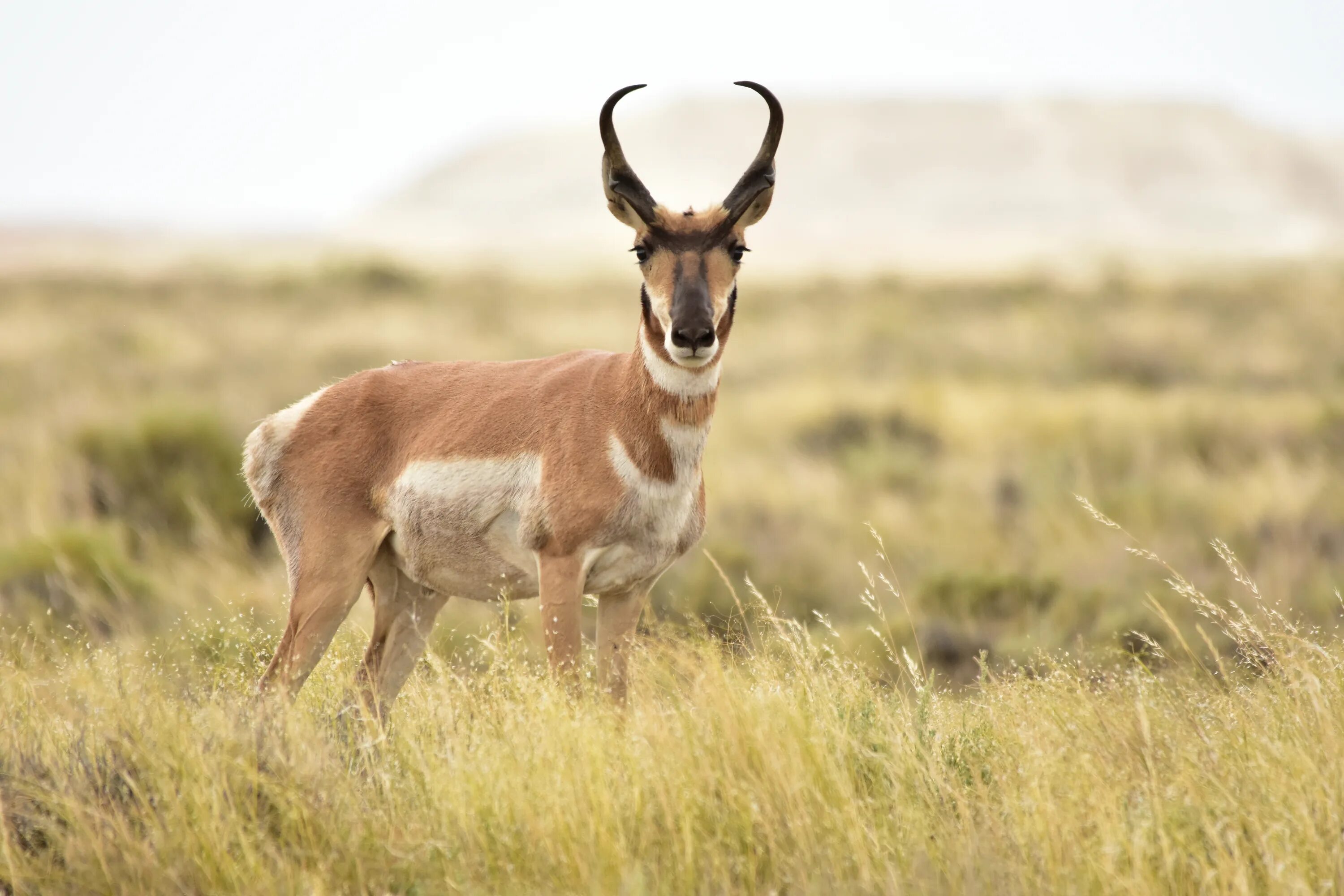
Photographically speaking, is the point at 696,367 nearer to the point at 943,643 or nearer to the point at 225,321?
the point at 943,643

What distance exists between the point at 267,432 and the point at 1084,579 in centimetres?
866

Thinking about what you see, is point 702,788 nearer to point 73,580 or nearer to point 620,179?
point 620,179

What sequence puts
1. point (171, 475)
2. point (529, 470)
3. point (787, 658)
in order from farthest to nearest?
point (171, 475), point (787, 658), point (529, 470)

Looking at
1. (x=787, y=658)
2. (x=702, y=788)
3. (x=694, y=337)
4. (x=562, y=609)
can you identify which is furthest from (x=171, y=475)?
(x=702, y=788)

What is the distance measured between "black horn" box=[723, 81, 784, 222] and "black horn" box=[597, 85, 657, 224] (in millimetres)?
321

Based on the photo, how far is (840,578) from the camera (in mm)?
12523

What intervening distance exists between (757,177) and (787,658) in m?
2.45

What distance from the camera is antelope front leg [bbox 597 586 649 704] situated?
18.1 ft

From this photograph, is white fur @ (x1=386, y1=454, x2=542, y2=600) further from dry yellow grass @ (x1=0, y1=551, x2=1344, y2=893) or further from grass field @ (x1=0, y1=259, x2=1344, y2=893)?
dry yellow grass @ (x1=0, y1=551, x2=1344, y2=893)

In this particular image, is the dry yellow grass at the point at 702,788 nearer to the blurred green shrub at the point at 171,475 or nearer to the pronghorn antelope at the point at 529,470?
the pronghorn antelope at the point at 529,470

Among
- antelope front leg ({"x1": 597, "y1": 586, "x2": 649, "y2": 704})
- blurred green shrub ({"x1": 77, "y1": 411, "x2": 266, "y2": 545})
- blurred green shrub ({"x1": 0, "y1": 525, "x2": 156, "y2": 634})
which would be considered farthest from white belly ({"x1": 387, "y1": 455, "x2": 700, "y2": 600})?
blurred green shrub ({"x1": 77, "y1": 411, "x2": 266, "y2": 545})

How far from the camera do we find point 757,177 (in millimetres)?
5445

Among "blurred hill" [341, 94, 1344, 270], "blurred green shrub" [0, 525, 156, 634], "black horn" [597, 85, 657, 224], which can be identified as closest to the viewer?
"black horn" [597, 85, 657, 224]

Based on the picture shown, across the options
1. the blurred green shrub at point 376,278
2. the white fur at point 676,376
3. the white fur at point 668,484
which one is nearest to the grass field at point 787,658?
the white fur at point 668,484
